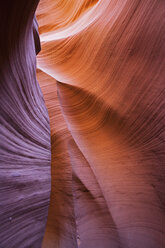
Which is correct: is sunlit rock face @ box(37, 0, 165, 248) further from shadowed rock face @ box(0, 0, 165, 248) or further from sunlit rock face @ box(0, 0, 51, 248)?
sunlit rock face @ box(0, 0, 51, 248)

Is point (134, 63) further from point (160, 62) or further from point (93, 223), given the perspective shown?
point (93, 223)

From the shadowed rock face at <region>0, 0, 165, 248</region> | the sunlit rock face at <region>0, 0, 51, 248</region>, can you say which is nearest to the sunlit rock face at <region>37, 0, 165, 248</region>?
the shadowed rock face at <region>0, 0, 165, 248</region>

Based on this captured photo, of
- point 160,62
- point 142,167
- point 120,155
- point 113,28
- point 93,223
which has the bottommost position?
point 93,223

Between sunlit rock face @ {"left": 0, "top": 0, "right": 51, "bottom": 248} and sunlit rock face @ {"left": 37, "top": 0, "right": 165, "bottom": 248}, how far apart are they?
0.55m

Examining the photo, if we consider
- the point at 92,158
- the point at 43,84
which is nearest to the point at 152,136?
the point at 92,158

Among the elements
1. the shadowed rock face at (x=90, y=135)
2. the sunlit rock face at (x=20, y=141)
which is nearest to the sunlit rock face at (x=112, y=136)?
the shadowed rock face at (x=90, y=135)

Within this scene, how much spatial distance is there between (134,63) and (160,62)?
24 cm

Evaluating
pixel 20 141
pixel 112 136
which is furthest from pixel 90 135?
pixel 20 141

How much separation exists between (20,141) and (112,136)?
105 cm

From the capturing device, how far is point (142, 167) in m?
1.71

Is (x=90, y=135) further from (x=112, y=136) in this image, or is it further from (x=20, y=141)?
(x=20, y=141)

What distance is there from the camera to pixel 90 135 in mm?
2072

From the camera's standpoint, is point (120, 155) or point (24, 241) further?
point (120, 155)

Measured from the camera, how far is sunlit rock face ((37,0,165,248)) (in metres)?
1.63
